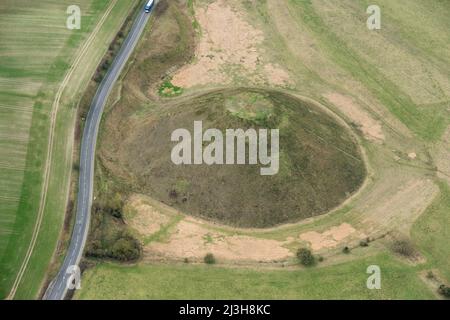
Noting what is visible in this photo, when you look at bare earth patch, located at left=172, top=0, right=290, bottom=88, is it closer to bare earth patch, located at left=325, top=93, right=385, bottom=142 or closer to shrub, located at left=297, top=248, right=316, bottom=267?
bare earth patch, located at left=325, top=93, right=385, bottom=142

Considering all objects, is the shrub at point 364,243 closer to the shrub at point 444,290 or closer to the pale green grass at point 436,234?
the pale green grass at point 436,234

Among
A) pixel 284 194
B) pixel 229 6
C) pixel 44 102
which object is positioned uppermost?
pixel 229 6

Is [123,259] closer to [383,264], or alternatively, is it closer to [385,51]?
[383,264]

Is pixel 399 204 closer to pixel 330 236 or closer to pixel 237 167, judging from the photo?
pixel 330 236

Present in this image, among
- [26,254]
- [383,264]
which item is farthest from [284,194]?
[26,254]

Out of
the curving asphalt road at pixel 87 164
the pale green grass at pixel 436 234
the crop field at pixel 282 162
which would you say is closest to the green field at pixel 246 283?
the crop field at pixel 282 162

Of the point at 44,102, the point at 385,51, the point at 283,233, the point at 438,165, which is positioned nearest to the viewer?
the point at 283,233
